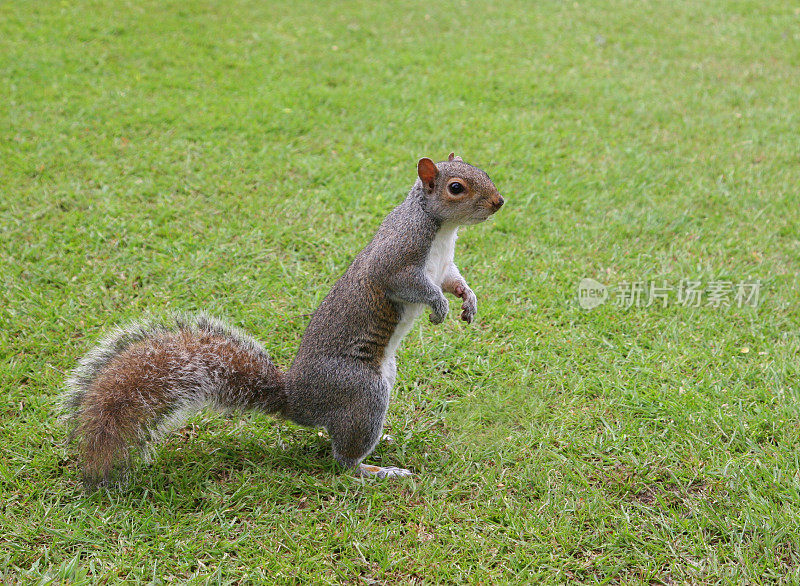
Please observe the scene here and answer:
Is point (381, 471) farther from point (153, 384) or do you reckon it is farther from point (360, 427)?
point (153, 384)

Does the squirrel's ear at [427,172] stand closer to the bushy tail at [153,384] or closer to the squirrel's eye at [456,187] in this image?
the squirrel's eye at [456,187]

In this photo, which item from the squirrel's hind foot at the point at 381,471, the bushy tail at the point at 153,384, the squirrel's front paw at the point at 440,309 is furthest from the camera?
the squirrel's hind foot at the point at 381,471

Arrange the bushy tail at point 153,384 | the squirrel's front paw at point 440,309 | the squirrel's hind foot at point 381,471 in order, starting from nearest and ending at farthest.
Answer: the bushy tail at point 153,384
the squirrel's front paw at point 440,309
the squirrel's hind foot at point 381,471

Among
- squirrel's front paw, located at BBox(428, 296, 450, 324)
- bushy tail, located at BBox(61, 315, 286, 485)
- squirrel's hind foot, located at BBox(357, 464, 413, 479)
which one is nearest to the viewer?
bushy tail, located at BBox(61, 315, 286, 485)

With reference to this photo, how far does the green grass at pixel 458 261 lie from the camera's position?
7.47 ft

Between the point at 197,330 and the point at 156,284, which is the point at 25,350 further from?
the point at 197,330

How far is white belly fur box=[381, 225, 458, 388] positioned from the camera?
244cm

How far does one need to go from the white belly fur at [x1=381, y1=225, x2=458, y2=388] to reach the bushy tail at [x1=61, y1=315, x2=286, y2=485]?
38cm

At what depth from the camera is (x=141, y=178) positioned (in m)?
4.33

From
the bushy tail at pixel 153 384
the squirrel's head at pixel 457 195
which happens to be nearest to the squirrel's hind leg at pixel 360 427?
the bushy tail at pixel 153 384

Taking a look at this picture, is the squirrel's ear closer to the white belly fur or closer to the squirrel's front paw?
the white belly fur

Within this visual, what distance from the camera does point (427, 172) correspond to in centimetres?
237

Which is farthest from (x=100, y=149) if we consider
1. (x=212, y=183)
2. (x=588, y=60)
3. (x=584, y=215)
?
(x=588, y=60)

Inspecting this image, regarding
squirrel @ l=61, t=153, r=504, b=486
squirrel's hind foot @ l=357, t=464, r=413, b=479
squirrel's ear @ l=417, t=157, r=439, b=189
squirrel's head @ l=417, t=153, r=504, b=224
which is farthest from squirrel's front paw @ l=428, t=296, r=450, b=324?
squirrel's hind foot @ l=357, t=464, r=413, b=479
